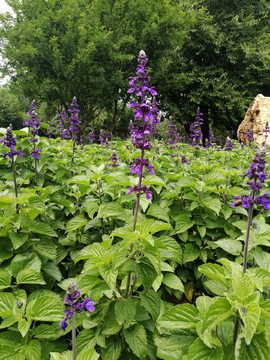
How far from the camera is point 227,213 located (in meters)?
3.19

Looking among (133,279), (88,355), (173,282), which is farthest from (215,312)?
(173,282)

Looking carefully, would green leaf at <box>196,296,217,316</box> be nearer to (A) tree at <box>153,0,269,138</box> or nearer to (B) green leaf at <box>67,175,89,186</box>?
(B) green leaf at <box>67,175,89,186</box>

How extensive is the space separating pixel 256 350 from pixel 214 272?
382 mm

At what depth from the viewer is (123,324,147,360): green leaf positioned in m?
1.63

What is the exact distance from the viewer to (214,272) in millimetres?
1335

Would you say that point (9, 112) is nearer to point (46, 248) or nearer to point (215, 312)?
point (46, 248)

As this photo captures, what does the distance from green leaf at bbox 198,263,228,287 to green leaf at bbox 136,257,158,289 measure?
37cm

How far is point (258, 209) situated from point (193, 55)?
2458 centimetres

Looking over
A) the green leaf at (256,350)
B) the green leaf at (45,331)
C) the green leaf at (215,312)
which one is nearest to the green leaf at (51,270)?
the green leaf at (45,331)

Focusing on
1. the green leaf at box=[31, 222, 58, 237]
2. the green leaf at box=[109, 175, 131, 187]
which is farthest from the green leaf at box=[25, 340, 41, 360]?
the green leaf at box=[109, 175, 131, 187]

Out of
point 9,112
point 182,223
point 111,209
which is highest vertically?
point 9,112

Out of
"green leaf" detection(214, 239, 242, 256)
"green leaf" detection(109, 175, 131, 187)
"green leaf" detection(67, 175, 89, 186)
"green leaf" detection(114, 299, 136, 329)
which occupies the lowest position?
"green leaf" detection(114, 299, 136, 329)

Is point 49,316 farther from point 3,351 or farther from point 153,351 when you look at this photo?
point 153,351

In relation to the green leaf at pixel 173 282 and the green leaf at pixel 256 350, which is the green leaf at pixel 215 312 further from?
the green leaf at pixel 173 282
